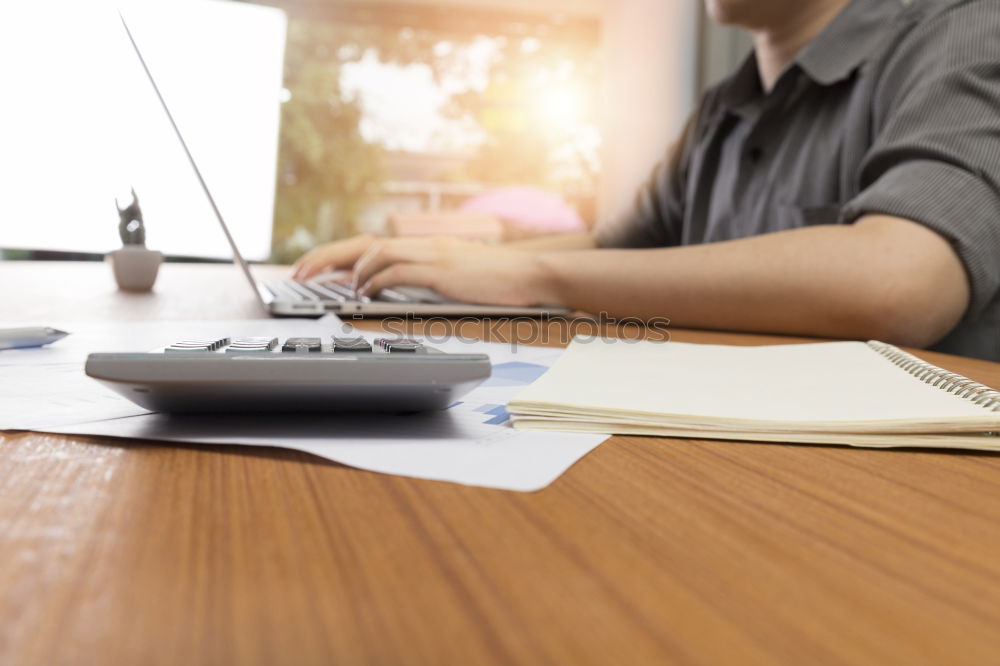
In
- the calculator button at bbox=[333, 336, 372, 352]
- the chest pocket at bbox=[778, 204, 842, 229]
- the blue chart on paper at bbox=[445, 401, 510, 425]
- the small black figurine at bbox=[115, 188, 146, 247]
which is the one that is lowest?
the blue chart on paper at bbox=[445, 401, 510, 425]

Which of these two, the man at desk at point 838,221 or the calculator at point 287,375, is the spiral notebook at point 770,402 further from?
the man at desk at point 838,221

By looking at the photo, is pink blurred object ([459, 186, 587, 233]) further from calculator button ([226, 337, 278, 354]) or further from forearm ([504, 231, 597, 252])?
calculator button ([226, 337, 278, 354])

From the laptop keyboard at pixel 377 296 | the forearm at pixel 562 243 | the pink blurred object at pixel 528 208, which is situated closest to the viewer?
the laptop keyboard at pixel 377 296

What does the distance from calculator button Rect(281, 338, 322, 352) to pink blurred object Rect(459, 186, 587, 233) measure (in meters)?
3.41

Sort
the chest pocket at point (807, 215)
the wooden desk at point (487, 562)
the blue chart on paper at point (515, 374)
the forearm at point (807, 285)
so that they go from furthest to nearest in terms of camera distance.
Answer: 1. the chest pocket at point (807, 215)
2. the forearm at point (807, 285)
3. the blue chart on paper at point (515, 374)
4. the wooden desk at point (487, 562)

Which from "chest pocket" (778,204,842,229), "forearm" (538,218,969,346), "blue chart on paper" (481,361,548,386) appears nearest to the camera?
"blue chart on paper" (481,361,548,386)

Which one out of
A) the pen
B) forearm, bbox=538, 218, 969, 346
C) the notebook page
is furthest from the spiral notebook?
the pen

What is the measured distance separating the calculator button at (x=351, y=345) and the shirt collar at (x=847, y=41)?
1.00m

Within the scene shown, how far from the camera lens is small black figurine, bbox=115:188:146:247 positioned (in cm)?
118

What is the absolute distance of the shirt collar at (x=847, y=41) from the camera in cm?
105

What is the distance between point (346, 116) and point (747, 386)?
3906 millimetres

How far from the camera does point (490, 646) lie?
0.14 meters

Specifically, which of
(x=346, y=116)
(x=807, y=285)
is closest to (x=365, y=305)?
(x=807, y=285)

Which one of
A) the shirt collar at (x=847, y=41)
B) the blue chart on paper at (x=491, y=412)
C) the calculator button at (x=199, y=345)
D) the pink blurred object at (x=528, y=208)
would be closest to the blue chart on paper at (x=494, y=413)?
the blue chart on paper at (x=491, y=412)
